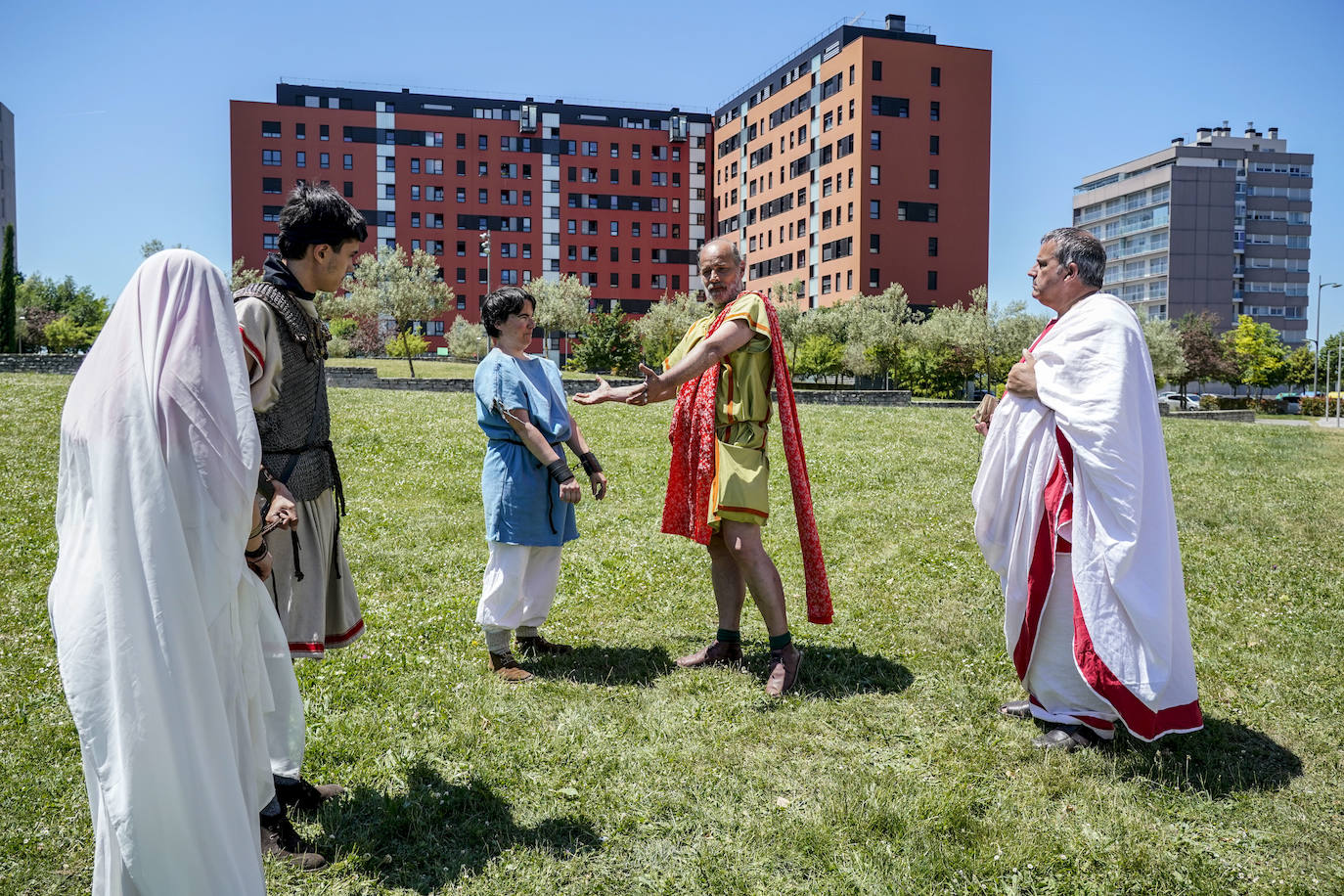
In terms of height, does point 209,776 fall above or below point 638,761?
above

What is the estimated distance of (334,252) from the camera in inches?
137

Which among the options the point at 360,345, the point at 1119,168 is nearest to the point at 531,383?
the point at 360,345

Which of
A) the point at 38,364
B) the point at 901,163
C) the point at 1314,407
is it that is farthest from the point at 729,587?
the point at 901,163

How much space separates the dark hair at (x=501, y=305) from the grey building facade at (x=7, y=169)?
11232 centimetres

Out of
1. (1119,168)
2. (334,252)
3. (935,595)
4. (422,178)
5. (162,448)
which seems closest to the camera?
(162,448)

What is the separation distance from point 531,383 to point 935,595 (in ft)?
12.6

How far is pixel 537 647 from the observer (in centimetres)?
577

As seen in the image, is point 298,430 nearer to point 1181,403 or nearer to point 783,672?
point 783,672

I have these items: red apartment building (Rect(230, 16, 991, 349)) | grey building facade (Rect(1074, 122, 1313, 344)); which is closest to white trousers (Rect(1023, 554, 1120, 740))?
red apartment building (Rect(230, 16, 991, 349))

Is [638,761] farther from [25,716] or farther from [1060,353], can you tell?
[25,716]

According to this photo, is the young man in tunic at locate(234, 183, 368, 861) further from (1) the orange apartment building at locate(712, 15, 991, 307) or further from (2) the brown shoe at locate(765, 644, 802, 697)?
(1) the orange apartment building at locate(712, 15, 991, 307)

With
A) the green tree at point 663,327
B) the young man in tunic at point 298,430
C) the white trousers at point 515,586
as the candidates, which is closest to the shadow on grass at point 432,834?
the young man in tunic at point 298,430

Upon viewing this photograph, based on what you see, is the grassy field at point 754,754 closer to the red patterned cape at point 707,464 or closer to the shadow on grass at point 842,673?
the shadow on grass at point 842,673

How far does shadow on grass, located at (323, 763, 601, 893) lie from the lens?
3324 millimetres
